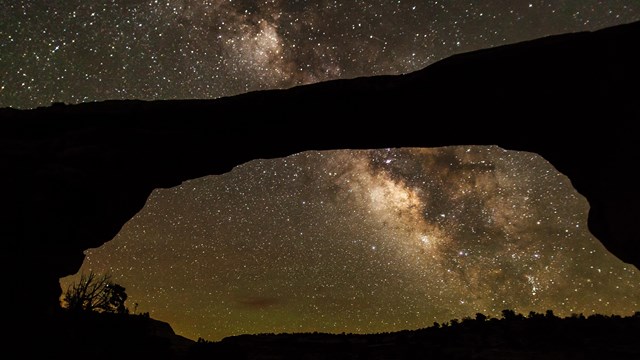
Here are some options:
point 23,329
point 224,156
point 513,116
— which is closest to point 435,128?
point 513,116

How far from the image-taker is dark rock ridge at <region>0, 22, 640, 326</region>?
7793mm

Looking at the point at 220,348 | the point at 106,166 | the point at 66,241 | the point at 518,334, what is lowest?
the point at 220,348

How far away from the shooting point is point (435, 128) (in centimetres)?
908

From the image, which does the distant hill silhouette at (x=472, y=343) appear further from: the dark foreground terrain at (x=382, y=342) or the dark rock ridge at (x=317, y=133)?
the dark rock ridge at (x=317, y=133)

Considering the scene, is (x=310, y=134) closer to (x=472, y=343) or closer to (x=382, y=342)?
(x=382, y=342)

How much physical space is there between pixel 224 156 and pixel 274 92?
67.9 inches

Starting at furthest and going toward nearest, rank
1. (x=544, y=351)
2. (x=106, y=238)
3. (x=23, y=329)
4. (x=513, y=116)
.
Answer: (x=106, y=238)
(x=513, y=116)
(x=544, y=351)
(x=23, y=329)

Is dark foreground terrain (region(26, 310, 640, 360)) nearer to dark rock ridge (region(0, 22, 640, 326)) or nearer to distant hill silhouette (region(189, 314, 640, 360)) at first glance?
distant hill silhouette (region(189, 314, 640, 360))

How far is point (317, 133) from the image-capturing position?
9188mm

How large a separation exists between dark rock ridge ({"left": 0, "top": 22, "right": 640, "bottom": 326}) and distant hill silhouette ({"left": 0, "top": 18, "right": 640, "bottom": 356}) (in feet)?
0.07

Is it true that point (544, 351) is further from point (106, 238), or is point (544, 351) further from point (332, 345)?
point (106, 238)

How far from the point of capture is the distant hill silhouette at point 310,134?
7766 mm

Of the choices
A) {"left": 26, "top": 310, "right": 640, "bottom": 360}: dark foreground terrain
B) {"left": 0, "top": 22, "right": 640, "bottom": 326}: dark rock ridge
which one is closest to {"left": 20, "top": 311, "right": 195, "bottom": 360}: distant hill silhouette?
{"left": 26, "top": 310, "right": 640, "bottom": 360}: dark foreground terrain

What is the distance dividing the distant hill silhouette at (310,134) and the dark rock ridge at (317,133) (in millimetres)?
20
